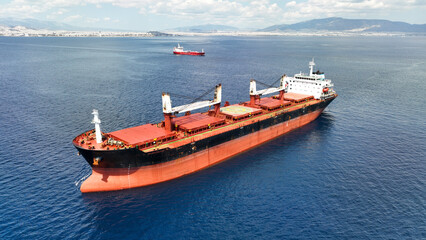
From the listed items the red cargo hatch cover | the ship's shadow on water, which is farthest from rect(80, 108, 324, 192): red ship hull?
the red cargo hatch cover

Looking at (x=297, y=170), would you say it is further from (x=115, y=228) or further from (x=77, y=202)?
(x=77, y=202)

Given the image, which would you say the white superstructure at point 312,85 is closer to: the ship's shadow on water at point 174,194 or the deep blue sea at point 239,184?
the deep blue sea at point 239,184

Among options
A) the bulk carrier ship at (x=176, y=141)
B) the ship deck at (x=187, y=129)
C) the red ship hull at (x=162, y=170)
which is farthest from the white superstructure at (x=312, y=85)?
the red ship hull at (x=162, y=170)

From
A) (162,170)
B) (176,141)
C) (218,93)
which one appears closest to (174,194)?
(162,170)

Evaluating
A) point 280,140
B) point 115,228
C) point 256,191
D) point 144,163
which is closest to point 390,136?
point 280,140

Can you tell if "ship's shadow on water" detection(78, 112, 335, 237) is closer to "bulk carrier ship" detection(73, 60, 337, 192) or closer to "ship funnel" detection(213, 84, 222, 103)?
"bulk carrier ship" detection(73, 60, 337, 192)

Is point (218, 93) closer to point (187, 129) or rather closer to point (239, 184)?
point (187, 129)
